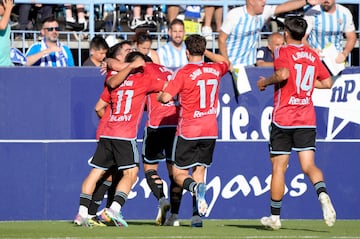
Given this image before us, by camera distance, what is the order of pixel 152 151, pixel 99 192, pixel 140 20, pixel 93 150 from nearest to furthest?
pixel 99 192, pixel 152 151, pixel 93 150, pixel 140 20

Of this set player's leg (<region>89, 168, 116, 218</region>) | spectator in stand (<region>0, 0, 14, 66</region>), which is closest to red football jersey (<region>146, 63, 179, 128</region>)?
player's leg (<region>89, 168, 116, 218</region>)

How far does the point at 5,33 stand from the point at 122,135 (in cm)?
355

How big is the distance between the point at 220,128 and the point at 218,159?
54cm

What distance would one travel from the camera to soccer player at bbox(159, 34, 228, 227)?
41.2 ft

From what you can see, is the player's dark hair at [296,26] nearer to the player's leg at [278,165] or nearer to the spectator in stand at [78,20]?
the player's leg at [278,165]

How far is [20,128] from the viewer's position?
15492mm

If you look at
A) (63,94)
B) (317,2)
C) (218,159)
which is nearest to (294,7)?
(317,2)

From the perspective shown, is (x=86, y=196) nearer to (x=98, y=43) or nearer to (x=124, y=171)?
(x=124, y=171)

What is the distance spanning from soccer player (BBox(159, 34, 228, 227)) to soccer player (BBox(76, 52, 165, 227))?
1.41ft

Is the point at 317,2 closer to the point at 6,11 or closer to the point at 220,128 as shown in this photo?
the point at 220,128

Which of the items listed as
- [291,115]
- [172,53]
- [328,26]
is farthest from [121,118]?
[328,26]

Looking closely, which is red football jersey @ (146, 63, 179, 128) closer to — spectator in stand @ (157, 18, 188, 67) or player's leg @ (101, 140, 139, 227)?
player's leg @ (101, 140, 139, 227)

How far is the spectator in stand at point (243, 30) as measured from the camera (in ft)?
52.0

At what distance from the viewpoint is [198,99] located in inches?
500
